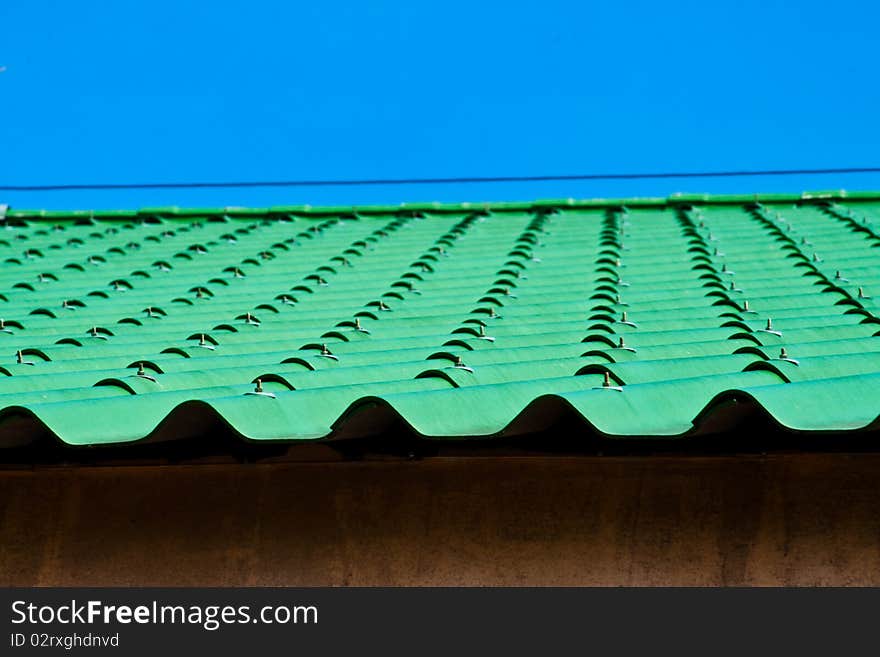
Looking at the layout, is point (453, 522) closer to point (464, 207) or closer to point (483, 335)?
point (483, 335)

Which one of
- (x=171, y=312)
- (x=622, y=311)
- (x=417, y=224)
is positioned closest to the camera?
(x=622, y=311)

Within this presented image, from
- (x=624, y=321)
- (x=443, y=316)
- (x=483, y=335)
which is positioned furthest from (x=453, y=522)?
(x=443, y=316)

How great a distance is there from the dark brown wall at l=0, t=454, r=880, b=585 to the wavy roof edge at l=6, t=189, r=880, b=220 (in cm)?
590

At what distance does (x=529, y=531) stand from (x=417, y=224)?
571 centimetres

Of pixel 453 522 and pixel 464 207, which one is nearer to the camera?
pixel 453 522

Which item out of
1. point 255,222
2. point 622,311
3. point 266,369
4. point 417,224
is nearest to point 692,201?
point 417,224

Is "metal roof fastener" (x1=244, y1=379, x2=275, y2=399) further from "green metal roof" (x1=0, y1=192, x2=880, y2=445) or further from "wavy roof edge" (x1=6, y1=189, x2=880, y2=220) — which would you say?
"wavy roof edge" (x1=6, y1=189, x2=880, y2=220)

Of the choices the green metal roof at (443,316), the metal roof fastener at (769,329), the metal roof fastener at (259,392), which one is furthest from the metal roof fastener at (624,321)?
the metal roof fastener at (259,392)

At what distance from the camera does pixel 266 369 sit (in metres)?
4.39

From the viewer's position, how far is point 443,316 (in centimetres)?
566

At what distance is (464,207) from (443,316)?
416 centimetres

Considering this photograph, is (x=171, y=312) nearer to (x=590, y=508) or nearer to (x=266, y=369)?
(x=266, y=369)

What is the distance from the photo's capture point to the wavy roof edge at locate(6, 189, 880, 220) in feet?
31.1

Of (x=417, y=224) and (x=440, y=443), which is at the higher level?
(x=417, y=224)
